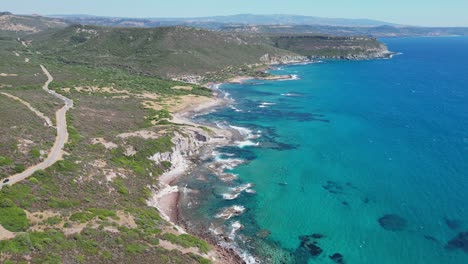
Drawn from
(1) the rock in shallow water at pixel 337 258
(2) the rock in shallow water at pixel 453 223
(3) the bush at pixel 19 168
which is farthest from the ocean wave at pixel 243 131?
(3) the bush at pixel 19 168

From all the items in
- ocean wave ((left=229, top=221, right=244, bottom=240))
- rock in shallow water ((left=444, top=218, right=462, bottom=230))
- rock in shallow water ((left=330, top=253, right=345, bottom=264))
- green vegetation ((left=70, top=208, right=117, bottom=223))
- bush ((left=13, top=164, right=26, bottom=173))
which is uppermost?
bush ((left=13, top=164, right=26, bottom=173))

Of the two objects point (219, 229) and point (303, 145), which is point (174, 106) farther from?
point (219, 229)

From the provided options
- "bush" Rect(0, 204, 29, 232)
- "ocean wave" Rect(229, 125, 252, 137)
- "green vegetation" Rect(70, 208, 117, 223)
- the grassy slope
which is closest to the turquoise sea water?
"ocean wave" Rect(229, 125, 252, 137)

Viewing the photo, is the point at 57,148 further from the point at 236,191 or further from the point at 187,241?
the point at 187,241

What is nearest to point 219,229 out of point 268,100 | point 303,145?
point 303,145

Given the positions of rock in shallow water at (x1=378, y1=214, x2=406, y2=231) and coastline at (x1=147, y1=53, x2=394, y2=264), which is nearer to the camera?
coastline at (x1=147, y1=53, x2=394, y2=264)

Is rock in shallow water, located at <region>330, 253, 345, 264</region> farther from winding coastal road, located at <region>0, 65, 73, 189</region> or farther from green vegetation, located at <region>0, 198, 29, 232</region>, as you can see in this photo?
winding coastal road, located at <region>0, 65, 73, 189</region>
